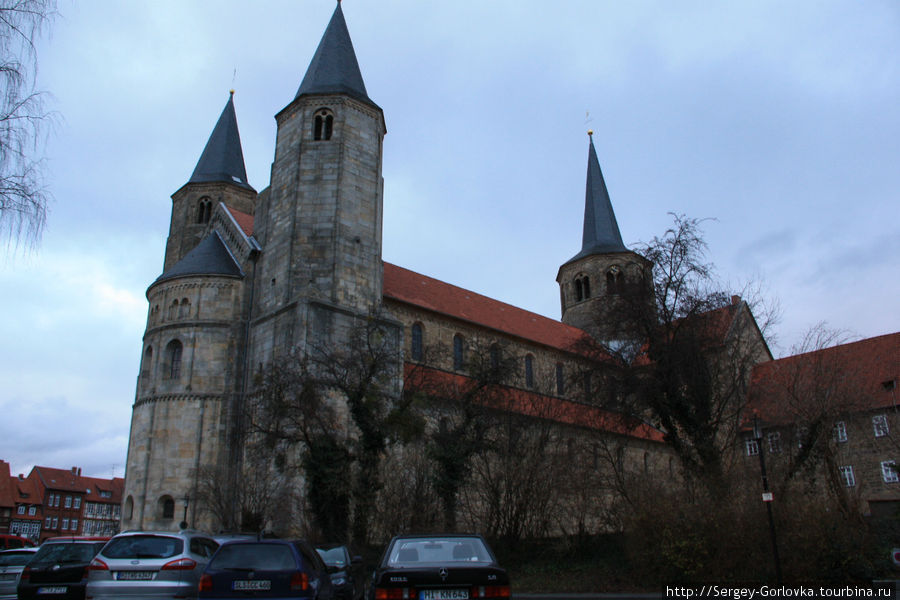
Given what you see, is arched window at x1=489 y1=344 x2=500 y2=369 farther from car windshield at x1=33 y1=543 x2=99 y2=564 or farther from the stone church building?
car windshield at x1=33 y1=543 x2=99 y2=564

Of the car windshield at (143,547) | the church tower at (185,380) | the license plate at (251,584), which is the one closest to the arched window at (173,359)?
the church tower at (185,380)

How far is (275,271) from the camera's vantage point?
1177 inches

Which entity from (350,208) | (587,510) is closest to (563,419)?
(587,510)

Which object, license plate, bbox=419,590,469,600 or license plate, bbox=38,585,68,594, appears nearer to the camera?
license plate, bbox=419,590,469,600

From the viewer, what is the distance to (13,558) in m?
14.4

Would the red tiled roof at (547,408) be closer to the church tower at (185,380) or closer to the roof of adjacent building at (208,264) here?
the church tower at (185,380)

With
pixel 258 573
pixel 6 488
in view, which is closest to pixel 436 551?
pixel 258 573

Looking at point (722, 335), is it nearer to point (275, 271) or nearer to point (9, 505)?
point (275, 271)

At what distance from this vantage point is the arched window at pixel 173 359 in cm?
3041

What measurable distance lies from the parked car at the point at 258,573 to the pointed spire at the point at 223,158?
120 ft

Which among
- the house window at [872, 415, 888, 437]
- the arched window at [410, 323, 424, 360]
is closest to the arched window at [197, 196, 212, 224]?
the arched window at [410, 323, 424, 360]

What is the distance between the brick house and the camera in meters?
18.4

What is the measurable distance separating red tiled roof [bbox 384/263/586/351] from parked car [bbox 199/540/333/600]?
24.6 metres

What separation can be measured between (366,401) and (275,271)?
11296 millimetres
